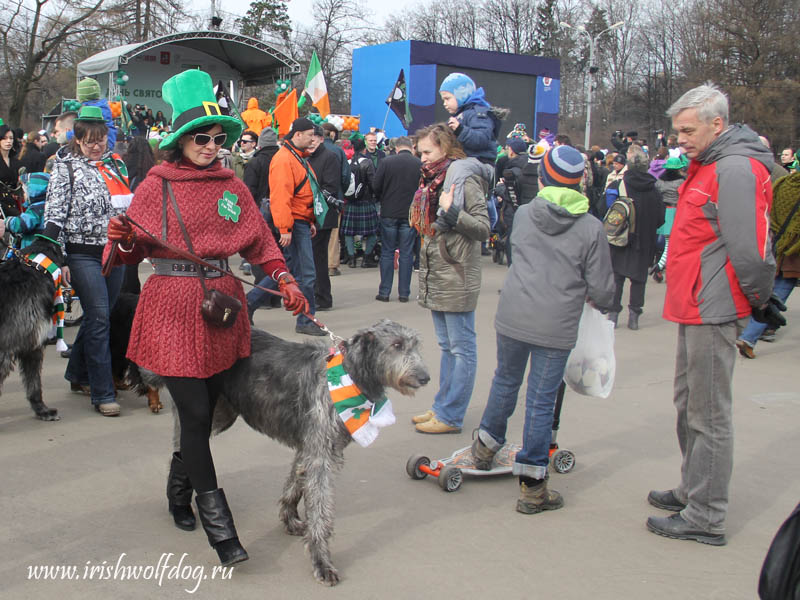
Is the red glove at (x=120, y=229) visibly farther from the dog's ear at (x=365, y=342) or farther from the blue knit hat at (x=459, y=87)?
the blue knit hat at (x=459, y=87)

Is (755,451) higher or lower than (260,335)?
lower

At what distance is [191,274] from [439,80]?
83.2 feet

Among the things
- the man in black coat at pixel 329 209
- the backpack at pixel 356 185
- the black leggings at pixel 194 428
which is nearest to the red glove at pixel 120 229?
the black leggings at pixel 194 428

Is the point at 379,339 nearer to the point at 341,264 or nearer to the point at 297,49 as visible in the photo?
the point at 341,264

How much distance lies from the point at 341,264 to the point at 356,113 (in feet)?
58.0

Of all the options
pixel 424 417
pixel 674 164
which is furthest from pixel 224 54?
pixel 424 417

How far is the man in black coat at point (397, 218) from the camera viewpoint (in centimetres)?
1028

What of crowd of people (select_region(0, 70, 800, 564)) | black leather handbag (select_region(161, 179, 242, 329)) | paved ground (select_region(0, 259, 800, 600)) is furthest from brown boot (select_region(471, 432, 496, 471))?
black leather handbag (select_region(161, 179, 242, 329))

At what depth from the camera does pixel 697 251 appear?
12.5 feet

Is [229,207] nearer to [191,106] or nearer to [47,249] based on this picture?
[191,106]

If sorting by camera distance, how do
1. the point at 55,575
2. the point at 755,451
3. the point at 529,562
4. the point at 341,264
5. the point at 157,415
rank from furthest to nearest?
the point at 341,264 < the point at 157,415 < the point at 755,451 < the point at 529,562 < the point at 55,575

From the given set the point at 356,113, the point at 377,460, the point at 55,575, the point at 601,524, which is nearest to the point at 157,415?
the point at 377,460

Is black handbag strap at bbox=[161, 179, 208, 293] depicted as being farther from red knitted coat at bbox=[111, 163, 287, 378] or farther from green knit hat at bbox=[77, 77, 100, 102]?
green knit hat at bbox=[77, 77, 100, 102]

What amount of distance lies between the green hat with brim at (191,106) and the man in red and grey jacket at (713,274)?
226 cm
